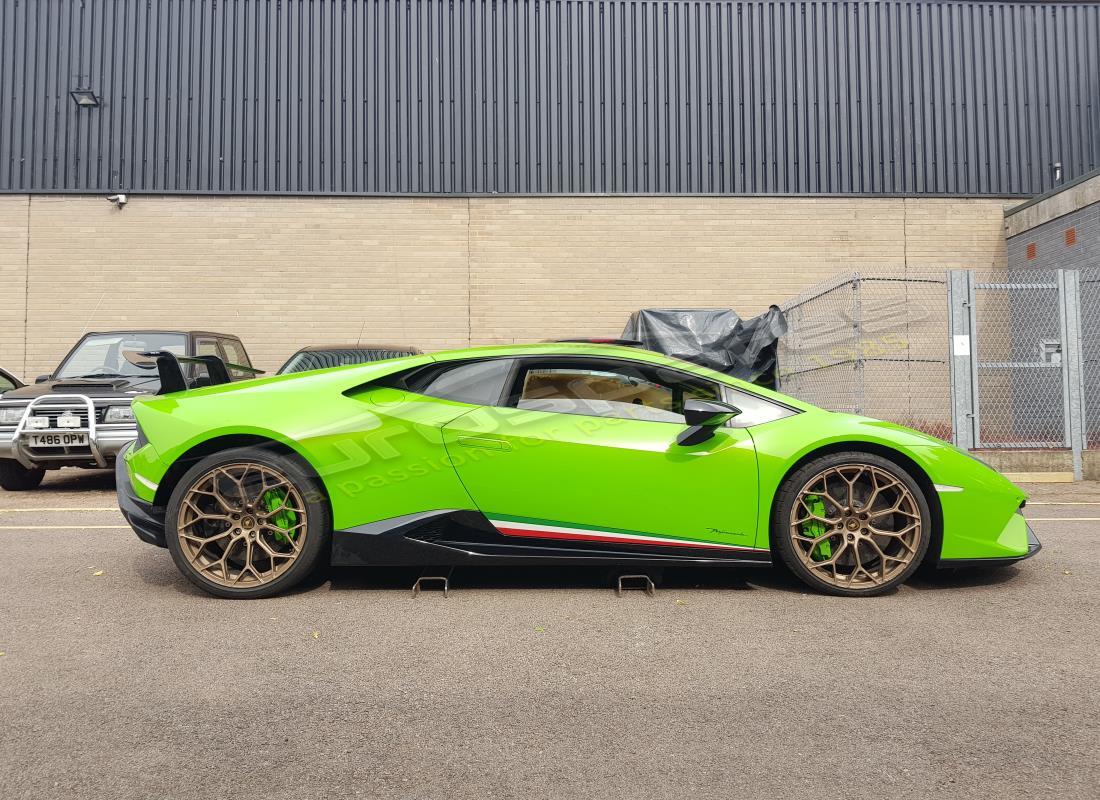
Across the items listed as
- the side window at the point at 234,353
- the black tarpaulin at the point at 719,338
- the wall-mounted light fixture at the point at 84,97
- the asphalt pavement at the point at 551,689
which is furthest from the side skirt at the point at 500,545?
the wall-mounted light fixture at the point at 84,97

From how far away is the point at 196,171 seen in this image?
15.3m

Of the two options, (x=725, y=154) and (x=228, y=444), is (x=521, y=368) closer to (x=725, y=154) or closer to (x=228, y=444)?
(x=228, y=444)

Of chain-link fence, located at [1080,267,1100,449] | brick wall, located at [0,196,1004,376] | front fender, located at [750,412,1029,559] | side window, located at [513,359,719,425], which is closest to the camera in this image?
front fender, located at [750,412,1029,559]

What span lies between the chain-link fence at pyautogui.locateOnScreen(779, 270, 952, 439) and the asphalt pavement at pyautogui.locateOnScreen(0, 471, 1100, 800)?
5352 mm

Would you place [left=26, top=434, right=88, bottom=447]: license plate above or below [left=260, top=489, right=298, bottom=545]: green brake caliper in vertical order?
above

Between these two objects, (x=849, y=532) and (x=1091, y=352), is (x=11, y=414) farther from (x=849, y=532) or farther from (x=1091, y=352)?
(x=1091, y=352)

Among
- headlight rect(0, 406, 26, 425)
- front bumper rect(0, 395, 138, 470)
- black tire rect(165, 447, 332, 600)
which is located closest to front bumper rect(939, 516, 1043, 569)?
black tire rect(165, 447, 332, 600)

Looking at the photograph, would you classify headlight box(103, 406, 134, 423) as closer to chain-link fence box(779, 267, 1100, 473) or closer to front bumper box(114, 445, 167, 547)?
front bumper box(114, 445, 167, 547)

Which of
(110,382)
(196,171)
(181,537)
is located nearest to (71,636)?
(181,537)

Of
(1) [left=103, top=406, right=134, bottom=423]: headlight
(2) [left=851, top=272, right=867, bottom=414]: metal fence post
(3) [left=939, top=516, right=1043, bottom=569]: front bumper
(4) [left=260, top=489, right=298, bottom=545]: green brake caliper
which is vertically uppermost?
(2) [left=851, top=272, right=867, bottom=414]: metal fence post

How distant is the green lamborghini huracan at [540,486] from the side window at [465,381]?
0.05 feet

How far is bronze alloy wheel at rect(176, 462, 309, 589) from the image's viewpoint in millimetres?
4262

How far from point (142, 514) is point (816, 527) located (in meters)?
3.65

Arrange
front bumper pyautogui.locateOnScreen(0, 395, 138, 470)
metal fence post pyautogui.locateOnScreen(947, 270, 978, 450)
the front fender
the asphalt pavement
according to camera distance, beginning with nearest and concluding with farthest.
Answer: the asphalt pavement
the front fender
front bumper pyautogui.locateOnScreen(0, 395, 138, 470)
metal fence post pyautogui.locateOnScreen(947, 270, 978, 450)
